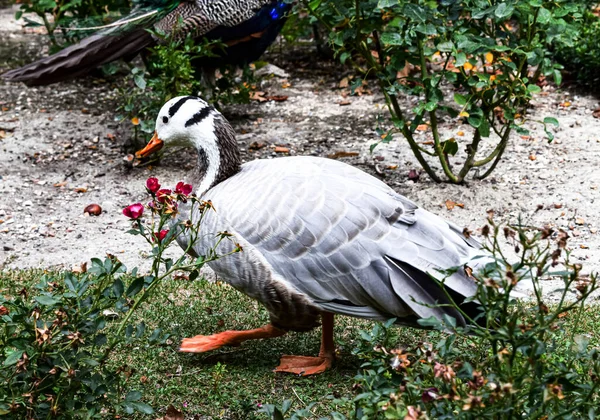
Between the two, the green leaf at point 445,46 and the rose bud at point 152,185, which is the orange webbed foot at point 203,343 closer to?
the rose bud at point 152,185

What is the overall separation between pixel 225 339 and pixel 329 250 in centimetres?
76

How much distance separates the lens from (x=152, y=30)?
600 cm

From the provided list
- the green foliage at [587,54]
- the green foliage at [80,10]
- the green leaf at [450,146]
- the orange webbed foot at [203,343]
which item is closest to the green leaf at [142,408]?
the orange webbed foot at [203,343]

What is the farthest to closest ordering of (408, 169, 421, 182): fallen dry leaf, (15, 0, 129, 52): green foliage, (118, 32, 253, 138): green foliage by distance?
1. (15, 0, 129, 52): green foliage
2. (408, 169, 421, 182): fallen dry leaf
3. (118, 32, 253, 138): green foliage

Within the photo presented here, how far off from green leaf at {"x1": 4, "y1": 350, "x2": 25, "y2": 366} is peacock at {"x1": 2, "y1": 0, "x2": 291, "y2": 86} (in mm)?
3592

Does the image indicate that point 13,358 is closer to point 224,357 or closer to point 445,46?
point 224,357

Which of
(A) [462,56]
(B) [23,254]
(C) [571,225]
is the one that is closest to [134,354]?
(B) [23,254]

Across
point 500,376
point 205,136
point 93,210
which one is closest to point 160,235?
point 205,136

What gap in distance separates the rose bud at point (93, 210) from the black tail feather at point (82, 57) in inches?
42.8

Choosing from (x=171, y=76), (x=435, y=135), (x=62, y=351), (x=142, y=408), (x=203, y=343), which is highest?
(x=171, y=76)

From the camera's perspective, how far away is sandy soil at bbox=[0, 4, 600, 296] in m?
5.19

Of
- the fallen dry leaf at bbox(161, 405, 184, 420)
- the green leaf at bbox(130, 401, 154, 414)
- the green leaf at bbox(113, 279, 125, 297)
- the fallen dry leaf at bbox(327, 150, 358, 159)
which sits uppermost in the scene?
the green leaf at bbox(113, 279, 125, 297)

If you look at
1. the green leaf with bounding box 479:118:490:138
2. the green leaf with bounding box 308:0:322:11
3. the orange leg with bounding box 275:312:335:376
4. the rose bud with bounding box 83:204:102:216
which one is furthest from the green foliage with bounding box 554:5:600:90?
the orange leg with bounding box 275:312:335:376

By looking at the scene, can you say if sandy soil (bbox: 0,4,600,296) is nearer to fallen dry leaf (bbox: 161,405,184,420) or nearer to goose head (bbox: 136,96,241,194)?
goose head (bbox: 136,96,241,194)
